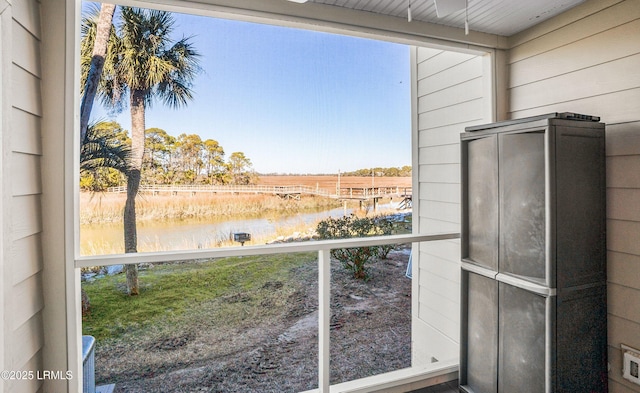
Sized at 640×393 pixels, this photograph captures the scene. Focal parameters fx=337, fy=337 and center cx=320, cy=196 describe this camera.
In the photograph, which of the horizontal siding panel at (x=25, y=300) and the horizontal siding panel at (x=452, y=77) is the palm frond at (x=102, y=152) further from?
the horizontal siding panel at (x=452, y=77)

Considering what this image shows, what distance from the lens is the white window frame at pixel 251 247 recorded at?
64.5 inches

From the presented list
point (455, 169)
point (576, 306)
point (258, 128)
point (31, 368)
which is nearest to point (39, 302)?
point (31, 368)

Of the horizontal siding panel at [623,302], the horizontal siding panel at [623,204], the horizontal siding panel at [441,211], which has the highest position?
the horizontal siding panel at [623,204]

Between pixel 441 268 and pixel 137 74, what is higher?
pixel 137 74

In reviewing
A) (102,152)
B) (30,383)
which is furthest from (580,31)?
(30,383)

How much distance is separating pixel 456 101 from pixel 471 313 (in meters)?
1.70

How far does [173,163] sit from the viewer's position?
85.5 inches

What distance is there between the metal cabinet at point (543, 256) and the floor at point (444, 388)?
0.98 ft

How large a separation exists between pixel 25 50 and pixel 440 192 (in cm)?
283

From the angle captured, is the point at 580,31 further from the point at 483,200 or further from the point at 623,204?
the point at 483,200

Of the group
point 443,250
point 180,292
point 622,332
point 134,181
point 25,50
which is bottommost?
point 622,332

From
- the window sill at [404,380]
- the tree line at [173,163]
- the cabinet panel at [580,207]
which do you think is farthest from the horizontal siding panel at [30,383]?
the cabinet panel at [580,207]

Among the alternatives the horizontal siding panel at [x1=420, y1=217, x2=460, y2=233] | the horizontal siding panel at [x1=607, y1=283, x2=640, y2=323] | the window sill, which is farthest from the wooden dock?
the horizontal siding panel at [x1=607, y1=283, x2=640, y2=323]

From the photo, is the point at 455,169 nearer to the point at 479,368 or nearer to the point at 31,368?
the point at 479,368
